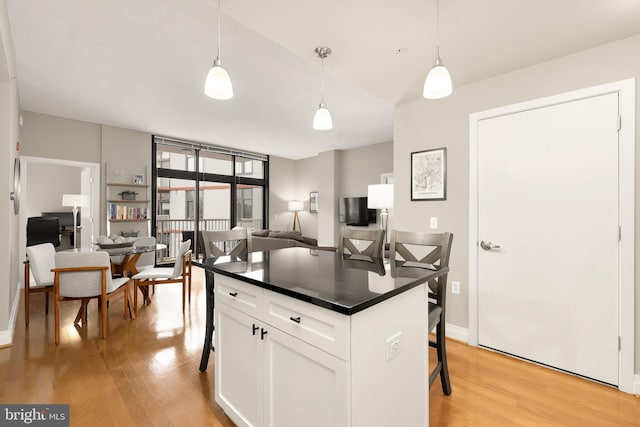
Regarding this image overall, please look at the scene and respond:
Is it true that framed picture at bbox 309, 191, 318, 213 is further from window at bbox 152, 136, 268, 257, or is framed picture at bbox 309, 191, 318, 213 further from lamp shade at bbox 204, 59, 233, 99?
lamp shade at bbox 204, 59, 233, 99

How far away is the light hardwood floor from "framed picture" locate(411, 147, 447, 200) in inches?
56.4

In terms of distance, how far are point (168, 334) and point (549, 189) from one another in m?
3.55

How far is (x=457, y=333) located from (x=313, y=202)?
5.78 m

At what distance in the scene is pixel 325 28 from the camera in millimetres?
1979

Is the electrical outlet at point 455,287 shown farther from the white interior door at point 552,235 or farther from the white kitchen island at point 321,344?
the white kitchen island at point 321,344

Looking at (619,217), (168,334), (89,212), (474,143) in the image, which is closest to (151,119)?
(89,212)

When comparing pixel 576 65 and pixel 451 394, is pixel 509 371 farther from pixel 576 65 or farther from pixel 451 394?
pixel 576 65

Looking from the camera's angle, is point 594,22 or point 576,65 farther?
point 576,65

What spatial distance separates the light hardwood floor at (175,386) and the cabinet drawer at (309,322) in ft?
2.90

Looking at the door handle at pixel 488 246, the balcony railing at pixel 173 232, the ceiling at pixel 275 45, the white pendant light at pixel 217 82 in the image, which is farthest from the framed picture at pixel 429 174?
the balcony railing at pixel 173 232

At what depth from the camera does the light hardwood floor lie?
171cm

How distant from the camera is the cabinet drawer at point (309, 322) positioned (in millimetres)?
1027

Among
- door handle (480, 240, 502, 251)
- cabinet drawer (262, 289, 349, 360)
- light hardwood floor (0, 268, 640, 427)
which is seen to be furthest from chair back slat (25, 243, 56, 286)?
door handle (480, 240, 502, 251)

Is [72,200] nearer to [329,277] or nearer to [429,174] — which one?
[329,277]
